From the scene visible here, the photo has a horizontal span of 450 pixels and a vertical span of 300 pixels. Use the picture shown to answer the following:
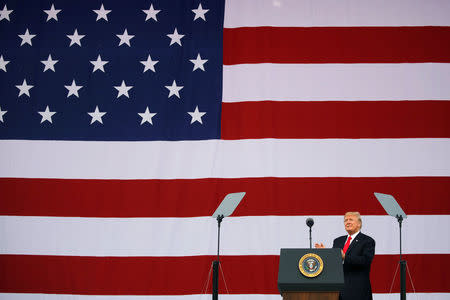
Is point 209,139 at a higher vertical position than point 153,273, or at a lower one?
higher

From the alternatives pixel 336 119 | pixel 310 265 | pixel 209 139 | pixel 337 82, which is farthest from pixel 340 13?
pixel 310 265

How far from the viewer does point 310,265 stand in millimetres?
3348

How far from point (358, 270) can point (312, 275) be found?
0.69m

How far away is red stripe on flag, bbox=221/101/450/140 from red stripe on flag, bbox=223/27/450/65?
18.0 inches

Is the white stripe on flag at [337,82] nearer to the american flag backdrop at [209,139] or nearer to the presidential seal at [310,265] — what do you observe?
the american flag backdrop at [209,139]

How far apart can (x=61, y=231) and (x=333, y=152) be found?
8.79 feet

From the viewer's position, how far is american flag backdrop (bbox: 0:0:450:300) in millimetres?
5039

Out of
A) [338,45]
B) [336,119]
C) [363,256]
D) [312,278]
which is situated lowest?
[312,278]

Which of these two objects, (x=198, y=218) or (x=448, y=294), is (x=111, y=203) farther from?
(x=448, y=294)

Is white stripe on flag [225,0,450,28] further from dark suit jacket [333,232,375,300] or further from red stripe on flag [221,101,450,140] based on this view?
dark suit jacket [333,232,375,300]

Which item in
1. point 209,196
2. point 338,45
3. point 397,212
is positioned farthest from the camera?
point 338,45

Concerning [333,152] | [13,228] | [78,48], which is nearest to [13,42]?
[78,48]

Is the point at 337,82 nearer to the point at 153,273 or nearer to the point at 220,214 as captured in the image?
the point at 220,214

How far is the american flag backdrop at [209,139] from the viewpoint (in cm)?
504
